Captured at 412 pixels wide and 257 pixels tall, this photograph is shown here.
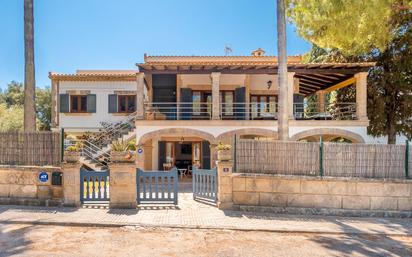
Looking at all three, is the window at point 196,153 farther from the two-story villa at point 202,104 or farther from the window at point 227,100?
the window at point 227,100

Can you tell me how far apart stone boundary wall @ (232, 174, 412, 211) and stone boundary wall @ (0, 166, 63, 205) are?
230 inches

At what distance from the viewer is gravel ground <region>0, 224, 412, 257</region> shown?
503cm

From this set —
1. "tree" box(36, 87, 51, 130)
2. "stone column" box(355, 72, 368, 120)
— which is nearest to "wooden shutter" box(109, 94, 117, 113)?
"stone column" box(355, 72, 368, 120)

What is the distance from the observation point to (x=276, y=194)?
25.5ft

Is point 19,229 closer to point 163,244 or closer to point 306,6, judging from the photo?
point 163,244

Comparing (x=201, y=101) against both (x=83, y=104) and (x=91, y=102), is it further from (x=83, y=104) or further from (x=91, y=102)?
(x=83, y=104)

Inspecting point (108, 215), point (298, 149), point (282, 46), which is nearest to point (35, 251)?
point (108, 215)

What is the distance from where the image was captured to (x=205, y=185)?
28.6 feet

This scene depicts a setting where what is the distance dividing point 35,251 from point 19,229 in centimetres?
166

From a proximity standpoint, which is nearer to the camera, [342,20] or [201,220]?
[201,220]

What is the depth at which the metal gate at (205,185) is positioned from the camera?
830 cm

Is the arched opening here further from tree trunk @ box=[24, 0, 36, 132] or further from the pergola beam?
the pergola beam

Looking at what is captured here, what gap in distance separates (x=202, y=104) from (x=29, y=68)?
967cm

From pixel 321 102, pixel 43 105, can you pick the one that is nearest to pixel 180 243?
pixel 321 102
